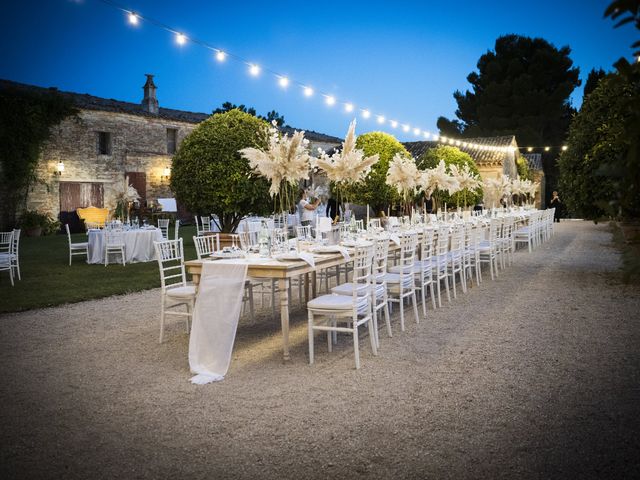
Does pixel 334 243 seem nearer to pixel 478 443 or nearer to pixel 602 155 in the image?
pixel 478 443

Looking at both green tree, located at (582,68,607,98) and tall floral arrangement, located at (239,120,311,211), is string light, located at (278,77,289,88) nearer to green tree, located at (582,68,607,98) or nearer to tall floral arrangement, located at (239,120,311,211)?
tall floral arrangement, located at (239,120,311,211)

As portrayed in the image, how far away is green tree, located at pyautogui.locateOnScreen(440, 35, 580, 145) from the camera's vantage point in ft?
118

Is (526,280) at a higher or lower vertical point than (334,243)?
lower

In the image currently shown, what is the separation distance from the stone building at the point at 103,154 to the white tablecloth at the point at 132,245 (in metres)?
9.83

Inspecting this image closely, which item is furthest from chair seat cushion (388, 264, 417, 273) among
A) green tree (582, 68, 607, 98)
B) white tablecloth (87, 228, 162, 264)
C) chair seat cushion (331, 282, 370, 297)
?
green tree (582, 68, 607, 98)

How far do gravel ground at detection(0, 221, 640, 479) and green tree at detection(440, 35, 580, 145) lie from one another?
32888mm

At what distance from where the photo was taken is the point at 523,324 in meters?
6.04

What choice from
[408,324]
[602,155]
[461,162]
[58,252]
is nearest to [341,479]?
[408,324]

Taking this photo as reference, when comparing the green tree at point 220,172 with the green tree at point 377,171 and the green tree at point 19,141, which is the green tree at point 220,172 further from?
the green tree at point 19,141

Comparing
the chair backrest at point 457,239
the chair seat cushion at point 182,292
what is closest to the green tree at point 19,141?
the chair backrest at point 457,239

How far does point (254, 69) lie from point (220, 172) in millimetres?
1888

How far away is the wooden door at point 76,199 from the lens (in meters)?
21.5

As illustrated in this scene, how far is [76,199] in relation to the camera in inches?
862

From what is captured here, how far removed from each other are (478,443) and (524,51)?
3970 cm
